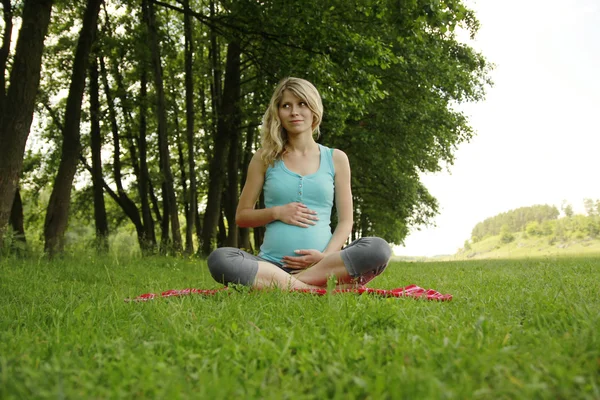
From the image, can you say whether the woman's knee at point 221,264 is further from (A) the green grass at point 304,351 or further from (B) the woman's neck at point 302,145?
(B) the woman's neck at point 302,145

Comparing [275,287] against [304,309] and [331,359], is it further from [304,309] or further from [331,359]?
[331,359]

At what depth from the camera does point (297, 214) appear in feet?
14.5

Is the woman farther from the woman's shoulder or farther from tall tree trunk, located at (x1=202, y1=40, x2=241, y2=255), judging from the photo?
tall tree trunk, located at (x1=202, y1=40, x2=241, y2=255)

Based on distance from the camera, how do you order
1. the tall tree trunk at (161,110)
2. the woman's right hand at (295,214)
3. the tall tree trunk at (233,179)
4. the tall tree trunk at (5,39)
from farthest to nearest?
the tall tree trunk at (233,179) → the tall tree trunk at (161,110) → the tall tree trunk at (5,39) → the woman's right hand at (295,214)

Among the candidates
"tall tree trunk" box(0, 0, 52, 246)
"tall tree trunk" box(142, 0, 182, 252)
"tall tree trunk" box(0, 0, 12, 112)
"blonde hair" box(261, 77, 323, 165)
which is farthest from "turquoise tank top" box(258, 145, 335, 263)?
"tall tree trunk" box(142, 0, 182, 252)

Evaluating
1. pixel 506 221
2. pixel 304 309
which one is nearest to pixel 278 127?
pixel 304 309

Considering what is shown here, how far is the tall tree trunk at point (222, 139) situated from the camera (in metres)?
14.6

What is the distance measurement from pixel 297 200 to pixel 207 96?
720 inches

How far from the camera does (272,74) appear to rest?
1152 centimetres

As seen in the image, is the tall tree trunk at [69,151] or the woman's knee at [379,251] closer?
the woman's knee at [379,251]

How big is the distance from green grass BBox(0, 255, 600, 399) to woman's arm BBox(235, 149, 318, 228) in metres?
1.20

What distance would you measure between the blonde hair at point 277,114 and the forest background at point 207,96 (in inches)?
132

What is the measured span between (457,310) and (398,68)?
1305 cm

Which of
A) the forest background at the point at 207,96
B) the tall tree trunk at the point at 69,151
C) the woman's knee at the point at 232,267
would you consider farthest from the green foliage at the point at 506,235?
the woman's knee at the point at 232,267
